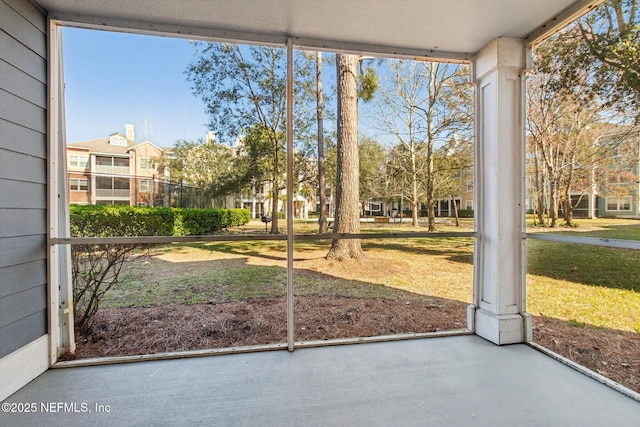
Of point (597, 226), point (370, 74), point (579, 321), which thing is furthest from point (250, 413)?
point (370, 74)

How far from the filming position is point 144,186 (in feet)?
7.82

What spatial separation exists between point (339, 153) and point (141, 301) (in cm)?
245

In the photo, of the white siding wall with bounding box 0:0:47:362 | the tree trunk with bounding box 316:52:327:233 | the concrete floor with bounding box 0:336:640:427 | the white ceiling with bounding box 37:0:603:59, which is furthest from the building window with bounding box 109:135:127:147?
the tree trunk with bounding box 316:52:327:233

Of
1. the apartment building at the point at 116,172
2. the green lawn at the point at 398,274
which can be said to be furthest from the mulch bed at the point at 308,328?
the apartment building at the point at 116,172

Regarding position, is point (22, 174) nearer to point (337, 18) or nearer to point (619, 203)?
point (337, 18)

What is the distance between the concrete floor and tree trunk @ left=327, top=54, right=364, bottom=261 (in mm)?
1451

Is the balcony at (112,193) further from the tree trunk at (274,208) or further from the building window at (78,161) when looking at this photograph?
the tree trunk at (274,208)

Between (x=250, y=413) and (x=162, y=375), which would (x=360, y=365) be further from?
(x=162, y=375)

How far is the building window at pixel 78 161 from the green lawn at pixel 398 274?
84 centimetres

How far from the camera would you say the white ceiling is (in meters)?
1.85

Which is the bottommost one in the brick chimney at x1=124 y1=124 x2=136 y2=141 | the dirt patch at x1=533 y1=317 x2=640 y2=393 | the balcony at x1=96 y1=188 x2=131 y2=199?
the dirt patch at x1=533 y1=317 x2=640 y2=393

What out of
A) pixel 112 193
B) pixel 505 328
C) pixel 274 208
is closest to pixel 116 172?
pixel 112 193

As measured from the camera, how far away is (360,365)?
6.58ft

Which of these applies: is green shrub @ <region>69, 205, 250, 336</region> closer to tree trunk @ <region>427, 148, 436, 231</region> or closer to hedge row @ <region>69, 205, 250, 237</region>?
hedge row @ <region>69, 205, 250, 237</region>
